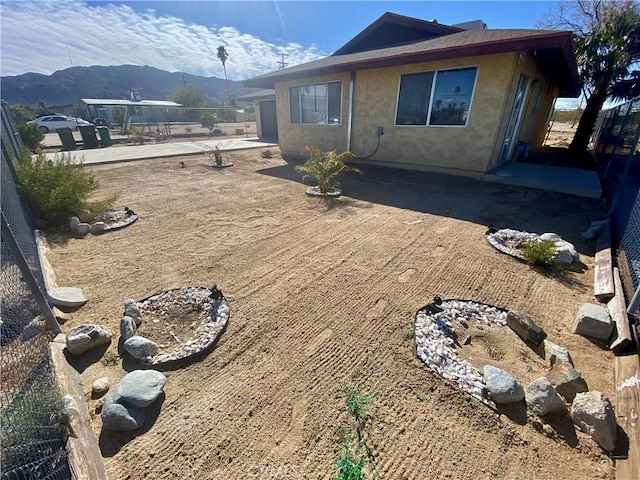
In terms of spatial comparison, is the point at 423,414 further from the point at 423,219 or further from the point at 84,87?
the point at 84,87

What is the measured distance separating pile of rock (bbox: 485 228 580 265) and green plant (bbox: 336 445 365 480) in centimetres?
330

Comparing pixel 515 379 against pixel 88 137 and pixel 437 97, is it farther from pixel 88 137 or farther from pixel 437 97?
pixel 88 137

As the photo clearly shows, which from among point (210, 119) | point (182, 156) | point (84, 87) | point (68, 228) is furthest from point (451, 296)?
point (84, 87)

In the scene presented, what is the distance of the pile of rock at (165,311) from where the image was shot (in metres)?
2.19

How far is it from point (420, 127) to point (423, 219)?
392cm

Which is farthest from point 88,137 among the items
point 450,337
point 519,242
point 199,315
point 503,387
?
point 503,387

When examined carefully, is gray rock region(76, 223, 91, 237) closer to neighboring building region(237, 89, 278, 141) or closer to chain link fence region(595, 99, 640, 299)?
chain link fence region(595, 99, 640, 299)

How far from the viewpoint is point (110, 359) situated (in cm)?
221

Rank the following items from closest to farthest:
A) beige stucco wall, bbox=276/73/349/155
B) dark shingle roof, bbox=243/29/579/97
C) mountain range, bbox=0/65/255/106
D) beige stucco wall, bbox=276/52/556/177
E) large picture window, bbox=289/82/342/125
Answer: dark shingle roof, bbox=243/29/579/97 < beige stucco wall, bbox=276/52/556/177 < beige stucco wall, bbox=276/73/349/155 < large picture window, bbox=289/82/342/125 < mountain range, bbox=0/65/255/106

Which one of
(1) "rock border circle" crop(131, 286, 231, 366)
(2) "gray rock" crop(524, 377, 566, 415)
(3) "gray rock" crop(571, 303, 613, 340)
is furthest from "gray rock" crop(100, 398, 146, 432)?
(3) "gray rock" crop(571, 303, 613, 340)

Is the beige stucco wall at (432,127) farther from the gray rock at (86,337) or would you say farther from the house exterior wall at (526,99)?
the gray rock at (86,337)

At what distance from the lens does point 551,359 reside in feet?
7.00

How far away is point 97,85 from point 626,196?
14954cm

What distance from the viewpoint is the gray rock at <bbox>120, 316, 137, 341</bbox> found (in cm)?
233
